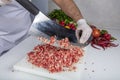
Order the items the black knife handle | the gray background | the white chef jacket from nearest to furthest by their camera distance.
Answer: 1. the black knife handle
2. the white chef jacket
3. the gray background

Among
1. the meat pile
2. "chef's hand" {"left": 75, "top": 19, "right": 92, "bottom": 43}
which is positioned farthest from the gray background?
the meat pile

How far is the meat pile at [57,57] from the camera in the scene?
105 centimetres

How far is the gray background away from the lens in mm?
2158

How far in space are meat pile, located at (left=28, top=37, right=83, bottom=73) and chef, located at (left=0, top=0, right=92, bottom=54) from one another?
0.43ft

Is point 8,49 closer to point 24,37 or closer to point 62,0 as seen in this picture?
point 24,37

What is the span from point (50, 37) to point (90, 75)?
0.31 metres

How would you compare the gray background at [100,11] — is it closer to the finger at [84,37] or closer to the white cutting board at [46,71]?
the finger at [84,37]

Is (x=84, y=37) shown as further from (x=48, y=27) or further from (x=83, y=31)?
(x=48, y=27)

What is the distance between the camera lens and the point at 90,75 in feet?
3.55

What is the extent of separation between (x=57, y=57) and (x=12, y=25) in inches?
14.7

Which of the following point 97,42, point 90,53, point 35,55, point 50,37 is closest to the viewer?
point 35,55

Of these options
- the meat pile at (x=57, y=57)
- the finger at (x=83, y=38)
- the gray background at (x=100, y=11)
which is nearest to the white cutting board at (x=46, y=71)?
the meat pile at (x=57, y=57)

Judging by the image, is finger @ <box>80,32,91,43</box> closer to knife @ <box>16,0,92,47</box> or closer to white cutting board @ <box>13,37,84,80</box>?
knife @ <box>16,0,92,47</box>

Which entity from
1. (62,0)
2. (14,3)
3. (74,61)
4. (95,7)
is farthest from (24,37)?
(95,7)
